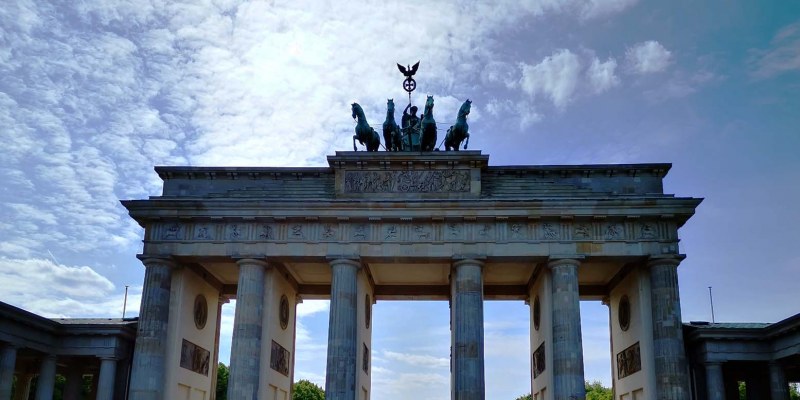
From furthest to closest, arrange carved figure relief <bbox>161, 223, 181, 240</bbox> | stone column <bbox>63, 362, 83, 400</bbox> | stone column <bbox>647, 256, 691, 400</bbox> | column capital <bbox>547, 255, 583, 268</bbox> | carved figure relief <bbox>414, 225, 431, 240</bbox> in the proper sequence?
1. stone column <bbox>63, 362, 83, 400</bbox>
2. carved figure relief <bbox>161, 223, 181, 240</bbox>
3. carved figure relief <bbox>414, 225, 431, 240</bbox>
4. column capital <bbox>547, 255, 583, 268</bbox>
5. stone column <bbox>647, 256, 691, 400</bbox>

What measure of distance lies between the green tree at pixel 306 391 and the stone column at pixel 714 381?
51785mm

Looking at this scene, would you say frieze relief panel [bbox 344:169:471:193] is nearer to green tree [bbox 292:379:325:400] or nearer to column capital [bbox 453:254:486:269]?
column capital [bbox 453:254:486:269]

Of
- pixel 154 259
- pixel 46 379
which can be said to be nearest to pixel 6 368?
pixel 46 379

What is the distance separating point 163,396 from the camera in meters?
30.4

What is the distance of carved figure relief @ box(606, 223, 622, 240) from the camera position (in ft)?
100

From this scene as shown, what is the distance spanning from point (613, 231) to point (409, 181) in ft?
30.0

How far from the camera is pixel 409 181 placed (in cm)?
3203

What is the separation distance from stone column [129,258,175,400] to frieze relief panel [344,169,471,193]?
893 centimetres

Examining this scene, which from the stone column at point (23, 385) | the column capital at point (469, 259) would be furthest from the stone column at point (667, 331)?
the stone column at point (23, 385)

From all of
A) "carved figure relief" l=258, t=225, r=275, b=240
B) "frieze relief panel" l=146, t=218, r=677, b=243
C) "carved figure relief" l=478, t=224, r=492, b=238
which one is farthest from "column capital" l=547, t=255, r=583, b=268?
"carved figure relief" l=258, t=225, r=275, b=240

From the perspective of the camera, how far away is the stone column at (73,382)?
33.4 meters

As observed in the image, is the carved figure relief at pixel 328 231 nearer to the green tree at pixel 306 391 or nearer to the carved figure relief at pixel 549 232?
the carved figure relief at pixel 549 232

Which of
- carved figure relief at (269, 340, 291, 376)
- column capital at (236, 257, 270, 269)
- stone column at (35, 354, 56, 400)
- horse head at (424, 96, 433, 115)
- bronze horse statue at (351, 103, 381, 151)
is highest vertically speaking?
horse head at (424, 96, 433, 115)

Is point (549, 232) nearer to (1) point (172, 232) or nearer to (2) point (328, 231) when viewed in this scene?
(2) point (328, 231)
